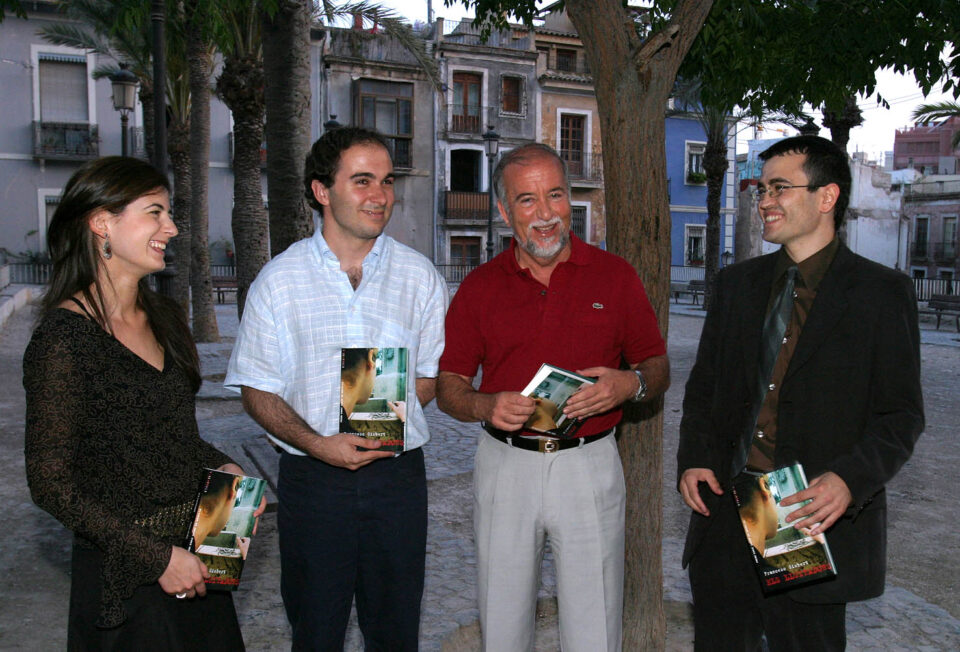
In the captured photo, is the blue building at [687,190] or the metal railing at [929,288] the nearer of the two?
the metal railing at [929,288]

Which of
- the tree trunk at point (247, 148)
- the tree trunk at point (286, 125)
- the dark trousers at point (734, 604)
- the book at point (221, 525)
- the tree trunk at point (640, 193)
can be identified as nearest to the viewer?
the book at point (221, 525)

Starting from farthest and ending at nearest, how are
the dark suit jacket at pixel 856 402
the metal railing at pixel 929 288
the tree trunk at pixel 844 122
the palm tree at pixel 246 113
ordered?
1. the metal railing at pixel 929 288
2. the tree trunk at pixel 844 122
3. the palm tree at pixel 246 113
4. the dark suit jacket at pixel 856 402

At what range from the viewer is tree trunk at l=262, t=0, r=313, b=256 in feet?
21.7

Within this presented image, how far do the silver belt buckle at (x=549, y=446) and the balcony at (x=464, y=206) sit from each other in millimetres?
32231

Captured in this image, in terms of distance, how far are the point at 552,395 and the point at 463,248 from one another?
33.2m

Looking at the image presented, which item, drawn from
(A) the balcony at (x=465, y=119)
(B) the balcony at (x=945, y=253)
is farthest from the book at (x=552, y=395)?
(B) the balcony at (x=945, y=253)

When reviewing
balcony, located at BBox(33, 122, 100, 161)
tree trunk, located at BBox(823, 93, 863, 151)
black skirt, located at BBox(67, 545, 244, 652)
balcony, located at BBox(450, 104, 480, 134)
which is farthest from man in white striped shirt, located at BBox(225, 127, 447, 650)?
balcony, located at BBox(450, 104, 480, 134)

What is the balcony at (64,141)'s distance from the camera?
28.7 meters

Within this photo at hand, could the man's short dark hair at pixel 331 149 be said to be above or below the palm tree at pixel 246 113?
below

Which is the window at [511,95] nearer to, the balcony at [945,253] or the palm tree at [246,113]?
the palm tree at [246,113]

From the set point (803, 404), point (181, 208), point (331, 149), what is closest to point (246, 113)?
point (181, 208)

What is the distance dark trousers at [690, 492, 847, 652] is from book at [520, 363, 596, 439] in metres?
0.65

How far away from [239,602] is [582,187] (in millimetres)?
34160

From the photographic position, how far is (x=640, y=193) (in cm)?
364
